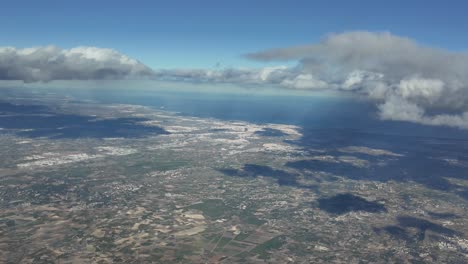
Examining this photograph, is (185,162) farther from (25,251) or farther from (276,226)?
(25,251)

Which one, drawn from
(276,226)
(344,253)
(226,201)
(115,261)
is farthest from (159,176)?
(344,253)

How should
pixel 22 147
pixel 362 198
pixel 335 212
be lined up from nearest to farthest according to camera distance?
1. pixel 335 212
2. pixel 362 198
3. pixel 22 147

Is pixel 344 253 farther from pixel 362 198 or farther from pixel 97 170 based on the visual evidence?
pixel 97 170

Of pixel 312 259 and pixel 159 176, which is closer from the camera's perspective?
pixel 312 259

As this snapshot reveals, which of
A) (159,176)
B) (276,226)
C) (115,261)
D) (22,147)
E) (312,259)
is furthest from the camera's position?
(22,147)

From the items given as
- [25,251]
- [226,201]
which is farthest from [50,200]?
[226,201]

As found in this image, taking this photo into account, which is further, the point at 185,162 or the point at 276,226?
the point at 185,162

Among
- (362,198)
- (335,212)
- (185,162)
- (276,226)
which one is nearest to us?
(276,226)

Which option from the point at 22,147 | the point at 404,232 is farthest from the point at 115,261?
the point at 22,147

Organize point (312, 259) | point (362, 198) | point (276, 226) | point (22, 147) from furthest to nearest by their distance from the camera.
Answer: point (22, 147), point (362, 198), point (276, 226), point (312, 259)
